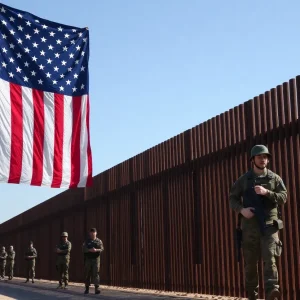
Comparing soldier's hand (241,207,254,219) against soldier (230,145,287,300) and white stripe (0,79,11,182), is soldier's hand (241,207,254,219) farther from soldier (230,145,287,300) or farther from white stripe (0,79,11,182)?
white stripe (0,79,11,182)

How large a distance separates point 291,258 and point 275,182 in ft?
8.35

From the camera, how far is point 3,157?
999cm

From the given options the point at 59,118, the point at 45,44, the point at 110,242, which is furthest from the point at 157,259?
the point at 45,44

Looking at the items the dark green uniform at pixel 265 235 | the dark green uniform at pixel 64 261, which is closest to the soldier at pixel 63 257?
the dark green uniform at pixel 64 261

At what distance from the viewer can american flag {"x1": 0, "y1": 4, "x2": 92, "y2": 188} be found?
10258 mm

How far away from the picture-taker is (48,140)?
10.7 m

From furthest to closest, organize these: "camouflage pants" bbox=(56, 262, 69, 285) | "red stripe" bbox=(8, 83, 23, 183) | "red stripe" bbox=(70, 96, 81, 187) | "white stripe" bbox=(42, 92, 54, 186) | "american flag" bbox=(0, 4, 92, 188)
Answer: "camouflage pants" bbox=(56, 262, 69, 285)
"red stripe" bbox=(70, 96, 81, 187)
"white stripe" bbox=(42, 92, 54, 186)
"american flag" bbox=(0, 4, 92, 188)
"red stripe" bbox=(8, 83, 23, 183)

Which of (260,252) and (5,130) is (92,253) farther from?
(260,252)

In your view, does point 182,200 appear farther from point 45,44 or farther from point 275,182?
point 275,182

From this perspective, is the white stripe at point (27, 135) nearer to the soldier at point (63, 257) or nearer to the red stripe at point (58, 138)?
the red stripe at point (58, 138)

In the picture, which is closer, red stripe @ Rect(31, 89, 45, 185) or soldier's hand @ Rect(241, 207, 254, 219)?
soldier's hand @ Rect(241, 207, 254, 219)

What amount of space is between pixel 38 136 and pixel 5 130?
71 cm

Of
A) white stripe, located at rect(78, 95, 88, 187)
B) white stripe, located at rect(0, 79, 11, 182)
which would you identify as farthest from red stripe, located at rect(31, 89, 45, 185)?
white stripe, located at rect(78, 95, 88, 187)

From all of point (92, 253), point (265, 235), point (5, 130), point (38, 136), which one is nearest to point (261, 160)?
point (265, 235)
